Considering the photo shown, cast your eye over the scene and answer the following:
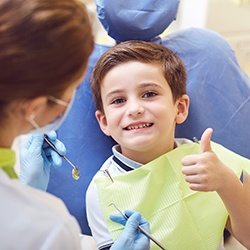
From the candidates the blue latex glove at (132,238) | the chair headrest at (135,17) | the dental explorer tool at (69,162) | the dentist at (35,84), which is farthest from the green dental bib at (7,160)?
the chair headrest at (135,17)

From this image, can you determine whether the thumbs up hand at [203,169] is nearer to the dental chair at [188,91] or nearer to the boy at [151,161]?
the boy at [151,161]

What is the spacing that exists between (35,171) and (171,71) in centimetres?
48

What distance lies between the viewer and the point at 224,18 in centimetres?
269

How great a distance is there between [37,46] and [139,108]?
0.54 m

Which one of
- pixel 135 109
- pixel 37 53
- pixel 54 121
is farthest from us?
pixel 135 109

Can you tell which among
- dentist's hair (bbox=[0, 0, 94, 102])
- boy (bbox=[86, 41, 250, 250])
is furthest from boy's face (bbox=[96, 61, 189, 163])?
dentist's hair (bbox=[0, 0, 94, 102])

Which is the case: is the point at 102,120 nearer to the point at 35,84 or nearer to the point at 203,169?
the point at 203,169

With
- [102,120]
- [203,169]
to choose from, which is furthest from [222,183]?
[102,120]

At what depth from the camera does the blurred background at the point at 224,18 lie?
2639 mm

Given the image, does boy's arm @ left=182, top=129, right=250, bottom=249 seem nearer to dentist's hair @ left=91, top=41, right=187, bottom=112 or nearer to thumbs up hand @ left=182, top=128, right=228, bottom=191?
thumbs up hand @ left=182, top=128, right=228, bottom=191

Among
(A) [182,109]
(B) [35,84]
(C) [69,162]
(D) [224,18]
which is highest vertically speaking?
(B) [35,84]

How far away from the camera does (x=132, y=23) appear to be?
1.44m

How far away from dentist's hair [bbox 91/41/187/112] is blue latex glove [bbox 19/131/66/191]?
20 cm

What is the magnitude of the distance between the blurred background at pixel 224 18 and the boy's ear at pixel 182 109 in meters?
1.31
